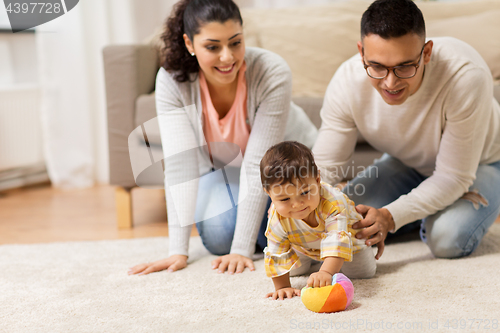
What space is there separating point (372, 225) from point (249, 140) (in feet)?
1.30

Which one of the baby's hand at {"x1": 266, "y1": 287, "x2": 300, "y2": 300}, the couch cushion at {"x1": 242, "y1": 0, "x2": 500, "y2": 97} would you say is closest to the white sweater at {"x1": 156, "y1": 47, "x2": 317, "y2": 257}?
the baby's hand at {"x1": 266, "y1": 287, "x2": 300, "y2": 300}

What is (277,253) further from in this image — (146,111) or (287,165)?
(146,111)

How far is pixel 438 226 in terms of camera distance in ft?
3.79

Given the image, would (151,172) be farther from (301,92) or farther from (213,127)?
(301,92)

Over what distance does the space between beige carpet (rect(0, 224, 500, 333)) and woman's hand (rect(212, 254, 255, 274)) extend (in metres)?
0.02

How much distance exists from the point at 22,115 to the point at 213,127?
1.44 m

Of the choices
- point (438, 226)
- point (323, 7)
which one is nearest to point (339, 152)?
point (438, 226)

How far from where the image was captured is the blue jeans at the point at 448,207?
114 centimetres

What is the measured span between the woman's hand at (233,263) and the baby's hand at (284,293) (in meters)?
0.18

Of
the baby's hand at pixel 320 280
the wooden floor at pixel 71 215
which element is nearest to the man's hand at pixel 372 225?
the baby's hand at pixel 320 280

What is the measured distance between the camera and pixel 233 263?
114cm

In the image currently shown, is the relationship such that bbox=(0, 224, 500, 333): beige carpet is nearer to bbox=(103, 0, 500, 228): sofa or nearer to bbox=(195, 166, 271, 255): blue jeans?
bbox=(195, 166, 271, 255): blue jeans

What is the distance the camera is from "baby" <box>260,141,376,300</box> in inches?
33.9

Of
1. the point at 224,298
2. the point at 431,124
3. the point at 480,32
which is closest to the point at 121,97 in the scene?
the point at 224,298
